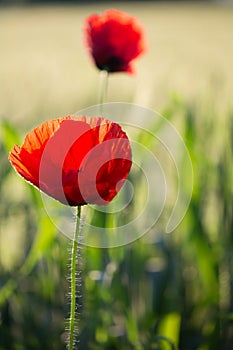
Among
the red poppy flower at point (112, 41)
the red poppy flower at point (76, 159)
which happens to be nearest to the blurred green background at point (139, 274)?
the red poppy flower at point (112, 41)

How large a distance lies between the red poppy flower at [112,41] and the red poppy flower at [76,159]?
11.2 inches

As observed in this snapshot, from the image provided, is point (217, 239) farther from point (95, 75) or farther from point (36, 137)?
point (95, 75)

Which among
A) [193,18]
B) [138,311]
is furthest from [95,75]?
[193,18]

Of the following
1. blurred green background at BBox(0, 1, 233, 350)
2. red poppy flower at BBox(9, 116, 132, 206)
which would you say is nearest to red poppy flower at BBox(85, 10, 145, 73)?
blurred green background at BBox(0, 1, 233, 350)

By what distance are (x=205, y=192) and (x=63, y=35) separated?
6.39ft

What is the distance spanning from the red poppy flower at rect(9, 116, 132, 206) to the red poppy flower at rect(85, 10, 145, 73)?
0.94 feet

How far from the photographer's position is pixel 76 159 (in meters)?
0.39

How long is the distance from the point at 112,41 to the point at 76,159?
1.01 ft

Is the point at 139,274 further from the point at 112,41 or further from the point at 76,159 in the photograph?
the point at 76,159

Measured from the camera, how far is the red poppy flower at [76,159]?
0.39m

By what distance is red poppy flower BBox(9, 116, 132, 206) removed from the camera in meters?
0.39

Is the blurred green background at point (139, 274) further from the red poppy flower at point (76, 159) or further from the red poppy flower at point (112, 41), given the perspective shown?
the red poppy flower at point (76, 159)

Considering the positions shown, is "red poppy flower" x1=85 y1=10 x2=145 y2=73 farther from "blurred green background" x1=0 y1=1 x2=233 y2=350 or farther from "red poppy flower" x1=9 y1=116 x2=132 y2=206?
"red poppy flower" x1=9 y1=116 x2=132 y2=206

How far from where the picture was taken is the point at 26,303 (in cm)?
75
